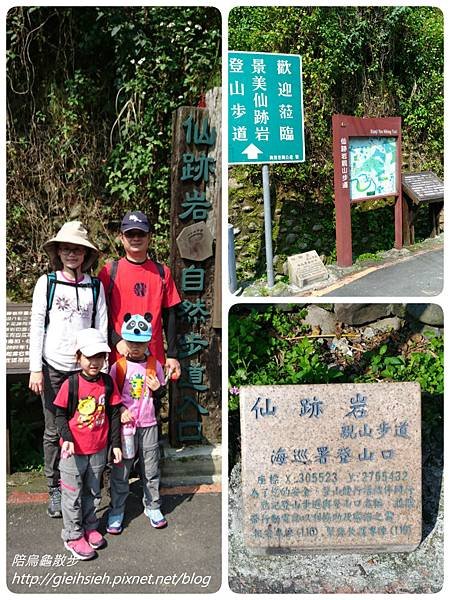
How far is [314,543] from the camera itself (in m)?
3.61

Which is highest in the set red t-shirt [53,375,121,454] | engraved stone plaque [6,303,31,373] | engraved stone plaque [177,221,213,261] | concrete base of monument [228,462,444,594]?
engraved stone plaque [177,221,213,261]

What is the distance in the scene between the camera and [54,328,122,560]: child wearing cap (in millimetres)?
3494

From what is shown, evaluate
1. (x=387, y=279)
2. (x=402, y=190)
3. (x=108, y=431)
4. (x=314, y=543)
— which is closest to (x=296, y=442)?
(x=314, y=543)

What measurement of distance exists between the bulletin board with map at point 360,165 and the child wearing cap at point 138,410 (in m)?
2.25

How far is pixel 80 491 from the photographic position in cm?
358

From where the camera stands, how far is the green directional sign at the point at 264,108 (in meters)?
4.22

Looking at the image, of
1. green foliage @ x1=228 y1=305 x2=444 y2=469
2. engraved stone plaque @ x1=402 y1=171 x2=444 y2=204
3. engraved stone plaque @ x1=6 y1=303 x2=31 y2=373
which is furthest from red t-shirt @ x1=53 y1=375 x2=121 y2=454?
engraved stone plaque @ x1=402 y1=171 x2=444 y2=204

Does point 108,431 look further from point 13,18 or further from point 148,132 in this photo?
point 13,18

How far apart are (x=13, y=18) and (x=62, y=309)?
3.80m

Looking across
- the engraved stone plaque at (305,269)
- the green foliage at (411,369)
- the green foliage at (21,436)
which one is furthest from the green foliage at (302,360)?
the green foliage at (21,436)

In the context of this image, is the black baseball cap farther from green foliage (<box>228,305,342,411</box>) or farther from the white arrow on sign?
green foliage (<box>228,305,342,411</box>)

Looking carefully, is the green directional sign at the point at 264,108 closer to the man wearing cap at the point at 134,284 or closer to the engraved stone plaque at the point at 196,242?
the engraved stone plaque at the point at 196,242

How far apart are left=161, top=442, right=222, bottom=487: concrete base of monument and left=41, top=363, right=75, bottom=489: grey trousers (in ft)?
2.75

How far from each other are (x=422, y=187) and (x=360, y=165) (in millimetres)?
1003
